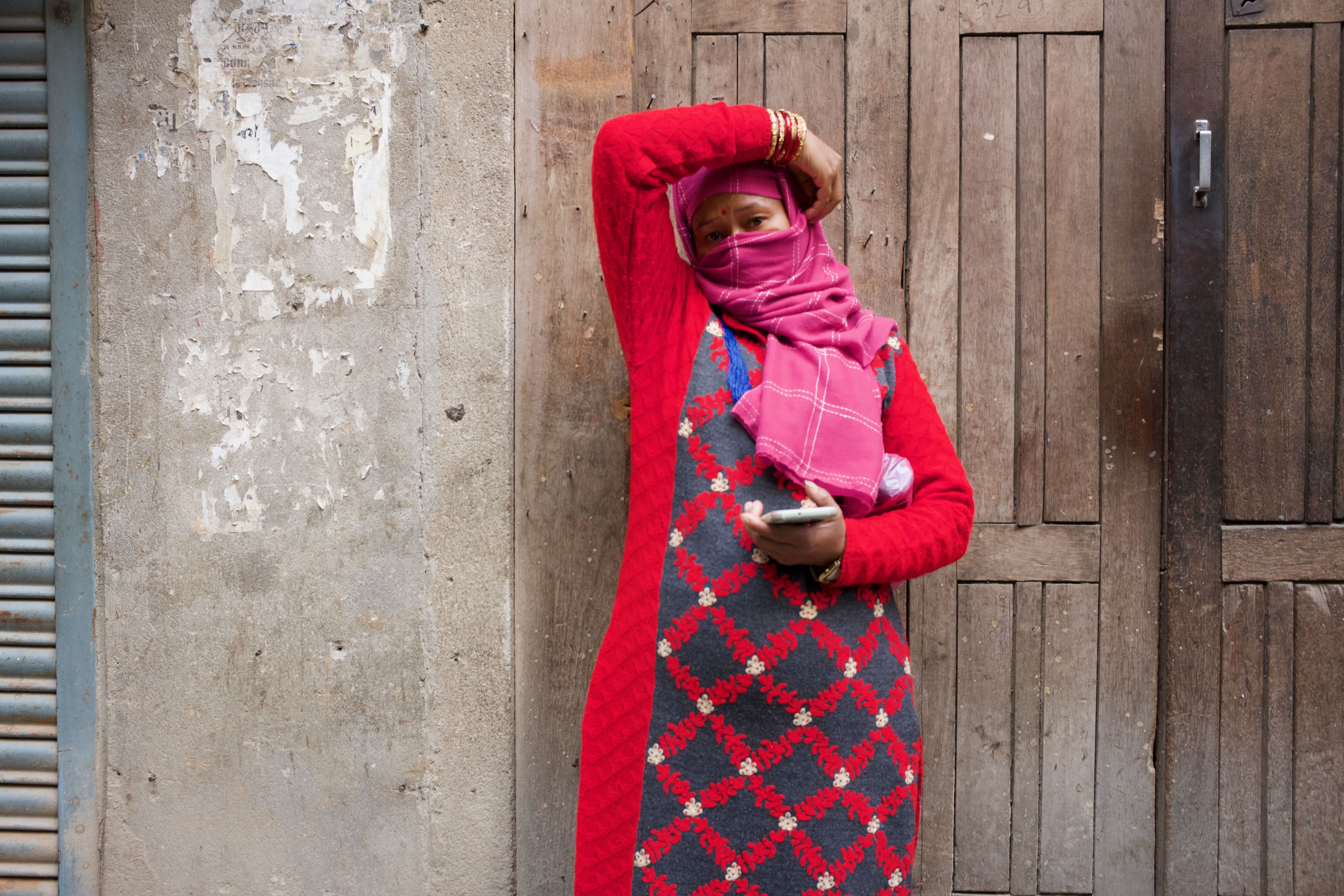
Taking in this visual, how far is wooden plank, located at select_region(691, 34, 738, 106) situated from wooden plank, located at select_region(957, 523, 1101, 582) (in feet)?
4.21

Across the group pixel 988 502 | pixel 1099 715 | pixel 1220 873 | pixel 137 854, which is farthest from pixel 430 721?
pixel 1220 873

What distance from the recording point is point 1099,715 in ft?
6.56

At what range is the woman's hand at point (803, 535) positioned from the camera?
1290 mm

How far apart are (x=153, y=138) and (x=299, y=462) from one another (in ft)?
2.92

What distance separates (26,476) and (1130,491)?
9.31 ft

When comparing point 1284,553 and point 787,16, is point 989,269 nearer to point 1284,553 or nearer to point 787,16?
point 787,16

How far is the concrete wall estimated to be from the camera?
6.27 ft

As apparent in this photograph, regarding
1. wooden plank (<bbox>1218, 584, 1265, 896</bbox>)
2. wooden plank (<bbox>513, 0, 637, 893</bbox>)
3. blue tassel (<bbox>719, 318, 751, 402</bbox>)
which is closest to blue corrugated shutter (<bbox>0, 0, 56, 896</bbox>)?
wooden plank (<bbox>513, 0, 637, 893</bbox>)

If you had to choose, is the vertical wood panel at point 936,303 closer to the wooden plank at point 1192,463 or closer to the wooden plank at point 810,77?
the wooden plank at point 810,77

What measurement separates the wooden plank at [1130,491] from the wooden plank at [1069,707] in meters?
0.03

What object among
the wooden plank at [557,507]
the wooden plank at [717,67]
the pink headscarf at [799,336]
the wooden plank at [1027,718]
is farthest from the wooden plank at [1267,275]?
the wooden plank at [557,507]

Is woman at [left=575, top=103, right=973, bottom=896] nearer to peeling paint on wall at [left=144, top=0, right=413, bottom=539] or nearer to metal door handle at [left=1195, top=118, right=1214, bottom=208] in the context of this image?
peeling paint on wall at [left=144, top=0, right=413, bottom=539]

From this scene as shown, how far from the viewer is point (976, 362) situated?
1.99 m

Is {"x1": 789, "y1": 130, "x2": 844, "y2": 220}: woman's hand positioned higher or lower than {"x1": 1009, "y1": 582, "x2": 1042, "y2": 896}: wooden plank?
higher
